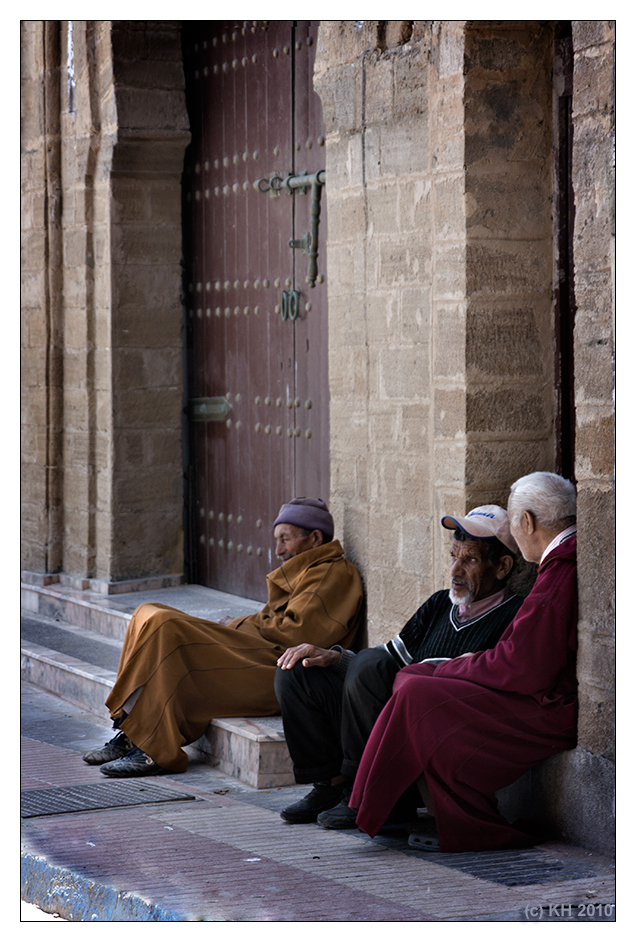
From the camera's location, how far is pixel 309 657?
4707mm

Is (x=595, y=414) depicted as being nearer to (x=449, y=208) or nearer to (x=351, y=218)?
(x=449, y=208)

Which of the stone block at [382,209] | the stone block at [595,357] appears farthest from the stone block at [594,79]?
the stone block at [382,209]

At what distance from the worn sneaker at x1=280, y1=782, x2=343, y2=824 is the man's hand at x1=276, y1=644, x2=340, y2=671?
16.2 inches

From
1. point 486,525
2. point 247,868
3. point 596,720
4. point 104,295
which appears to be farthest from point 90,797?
point 104,295

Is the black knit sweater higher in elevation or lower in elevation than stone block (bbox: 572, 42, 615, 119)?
lower

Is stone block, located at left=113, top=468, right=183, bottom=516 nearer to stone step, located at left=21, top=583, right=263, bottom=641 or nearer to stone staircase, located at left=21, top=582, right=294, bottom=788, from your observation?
stone step, located at left=21, top=583, right=263, bottom=641

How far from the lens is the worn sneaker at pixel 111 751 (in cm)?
537

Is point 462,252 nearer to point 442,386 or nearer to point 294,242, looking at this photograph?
point 442,386

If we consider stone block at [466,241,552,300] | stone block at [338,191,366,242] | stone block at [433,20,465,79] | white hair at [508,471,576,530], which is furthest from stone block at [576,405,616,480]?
stone block at [338,191,366,242]

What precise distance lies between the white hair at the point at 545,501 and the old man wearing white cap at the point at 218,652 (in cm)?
127

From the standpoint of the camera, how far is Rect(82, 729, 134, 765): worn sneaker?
5.37m

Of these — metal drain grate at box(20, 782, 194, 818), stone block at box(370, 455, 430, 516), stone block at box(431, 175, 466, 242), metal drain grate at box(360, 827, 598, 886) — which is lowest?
metal drain grate at box(20, 782, 194, 818)

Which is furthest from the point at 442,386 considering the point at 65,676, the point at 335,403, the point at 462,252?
the point at 65,676

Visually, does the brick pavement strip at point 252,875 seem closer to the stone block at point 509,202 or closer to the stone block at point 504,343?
the stone block at point 504,343
